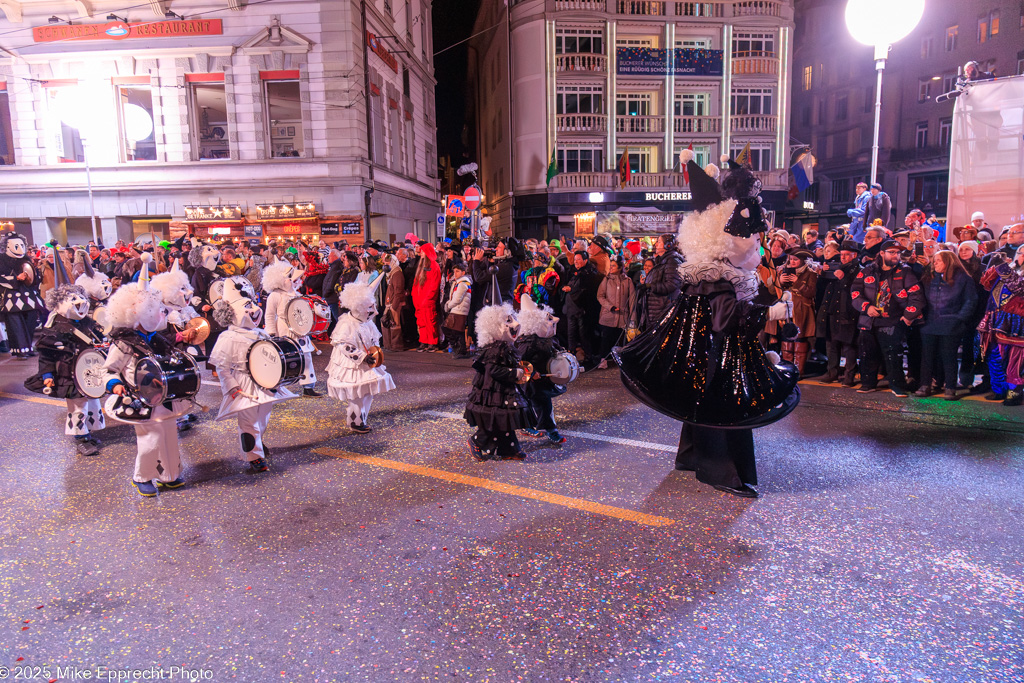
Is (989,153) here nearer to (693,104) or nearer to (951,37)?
(693,104)

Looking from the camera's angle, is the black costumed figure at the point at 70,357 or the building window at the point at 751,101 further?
the building window at the point at 751,101

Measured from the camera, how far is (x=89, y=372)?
5.99 m

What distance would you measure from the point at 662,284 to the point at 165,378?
20.0 ft

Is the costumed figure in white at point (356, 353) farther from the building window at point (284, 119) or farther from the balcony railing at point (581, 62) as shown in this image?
the balcony railing at point (581, 62)

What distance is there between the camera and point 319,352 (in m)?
11.6

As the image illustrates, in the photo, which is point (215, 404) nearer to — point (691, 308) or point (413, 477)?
point (413, 477)

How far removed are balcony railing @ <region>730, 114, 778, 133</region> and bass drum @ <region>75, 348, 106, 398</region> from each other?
33.6 m

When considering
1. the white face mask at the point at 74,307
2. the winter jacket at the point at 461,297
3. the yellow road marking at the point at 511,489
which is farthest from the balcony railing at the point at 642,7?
the yellow road marking at the point at 511,489

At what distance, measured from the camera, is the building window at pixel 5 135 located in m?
24.2

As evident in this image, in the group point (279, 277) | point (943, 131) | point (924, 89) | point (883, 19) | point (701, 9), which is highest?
point (701, 9)

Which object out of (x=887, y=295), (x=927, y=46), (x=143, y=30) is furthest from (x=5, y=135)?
(x=927, y=46)

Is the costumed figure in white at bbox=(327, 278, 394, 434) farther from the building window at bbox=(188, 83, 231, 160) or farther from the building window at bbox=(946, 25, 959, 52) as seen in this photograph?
the building window at bbox=(946, 25, 959, 52)

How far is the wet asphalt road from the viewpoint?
286 centimetres

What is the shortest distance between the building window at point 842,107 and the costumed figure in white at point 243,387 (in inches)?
1968
